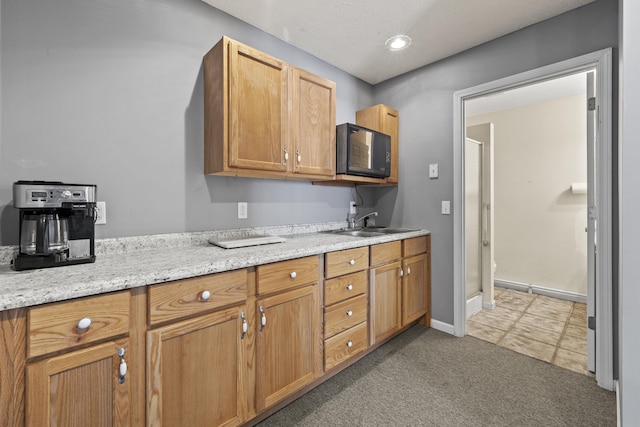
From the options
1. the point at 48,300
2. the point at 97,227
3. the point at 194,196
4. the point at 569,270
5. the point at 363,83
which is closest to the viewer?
the point at 48,300

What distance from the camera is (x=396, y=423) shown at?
4.97 feet

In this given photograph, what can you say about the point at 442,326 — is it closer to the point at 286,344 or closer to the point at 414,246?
the point at 414,246

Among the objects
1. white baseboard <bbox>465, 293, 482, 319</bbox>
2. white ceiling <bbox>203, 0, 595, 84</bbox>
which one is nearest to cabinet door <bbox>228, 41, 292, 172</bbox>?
white ceiling <bbox>203, 0, 595, 84</bbox>

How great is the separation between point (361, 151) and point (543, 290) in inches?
125

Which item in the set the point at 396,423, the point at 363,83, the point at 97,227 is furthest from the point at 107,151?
the point at 363,83

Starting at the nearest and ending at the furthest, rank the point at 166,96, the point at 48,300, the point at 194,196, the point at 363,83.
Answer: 1. the point at 48,300
2. the point at 166,96
3. the point at 194,196
4. the point at 363,83

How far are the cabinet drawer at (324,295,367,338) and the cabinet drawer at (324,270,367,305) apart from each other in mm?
39

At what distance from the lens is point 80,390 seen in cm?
95

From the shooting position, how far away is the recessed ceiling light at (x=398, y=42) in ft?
7.40

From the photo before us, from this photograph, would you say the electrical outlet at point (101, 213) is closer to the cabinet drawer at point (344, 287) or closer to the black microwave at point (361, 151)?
the cabinet drawer at point (344, 287)

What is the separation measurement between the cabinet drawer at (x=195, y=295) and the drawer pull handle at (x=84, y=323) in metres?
0.19

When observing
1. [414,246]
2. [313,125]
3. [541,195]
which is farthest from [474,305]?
[313,125]

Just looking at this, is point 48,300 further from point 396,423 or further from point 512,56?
point 512,56

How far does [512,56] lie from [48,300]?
3.02m
